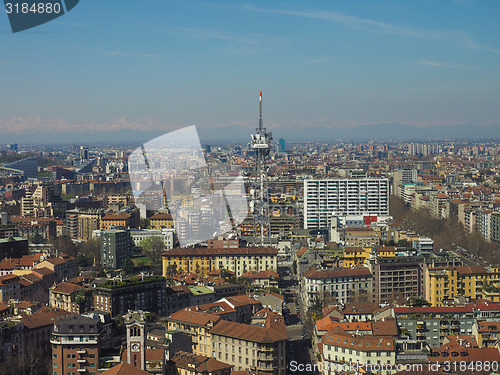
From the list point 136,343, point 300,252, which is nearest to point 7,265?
point 300,252

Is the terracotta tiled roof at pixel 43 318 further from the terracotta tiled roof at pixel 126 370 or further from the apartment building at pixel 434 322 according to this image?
the apartment building at pixel 434 322

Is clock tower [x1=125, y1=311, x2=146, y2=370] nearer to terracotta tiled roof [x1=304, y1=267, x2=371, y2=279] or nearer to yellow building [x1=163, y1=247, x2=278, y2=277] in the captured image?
terracotta tiled roof [x1=304, y1=267, x2=371, y2=279]

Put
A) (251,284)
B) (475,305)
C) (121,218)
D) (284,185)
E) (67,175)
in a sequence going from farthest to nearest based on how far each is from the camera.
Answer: (67,175) < (284,185) < (121,218) < (251,284) < (475,305)

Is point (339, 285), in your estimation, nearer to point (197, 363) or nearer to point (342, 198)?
point (197, 363)

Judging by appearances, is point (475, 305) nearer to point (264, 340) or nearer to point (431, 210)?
point (264, 340)

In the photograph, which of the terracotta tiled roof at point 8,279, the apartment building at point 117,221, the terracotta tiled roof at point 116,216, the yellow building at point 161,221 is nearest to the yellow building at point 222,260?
the terracotta tiled roof at point 8,279

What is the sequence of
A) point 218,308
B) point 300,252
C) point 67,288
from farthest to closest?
point 300,252, point 67,288, point 218,308

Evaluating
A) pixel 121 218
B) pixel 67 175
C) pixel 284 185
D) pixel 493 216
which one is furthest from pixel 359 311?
pixel 67 175
